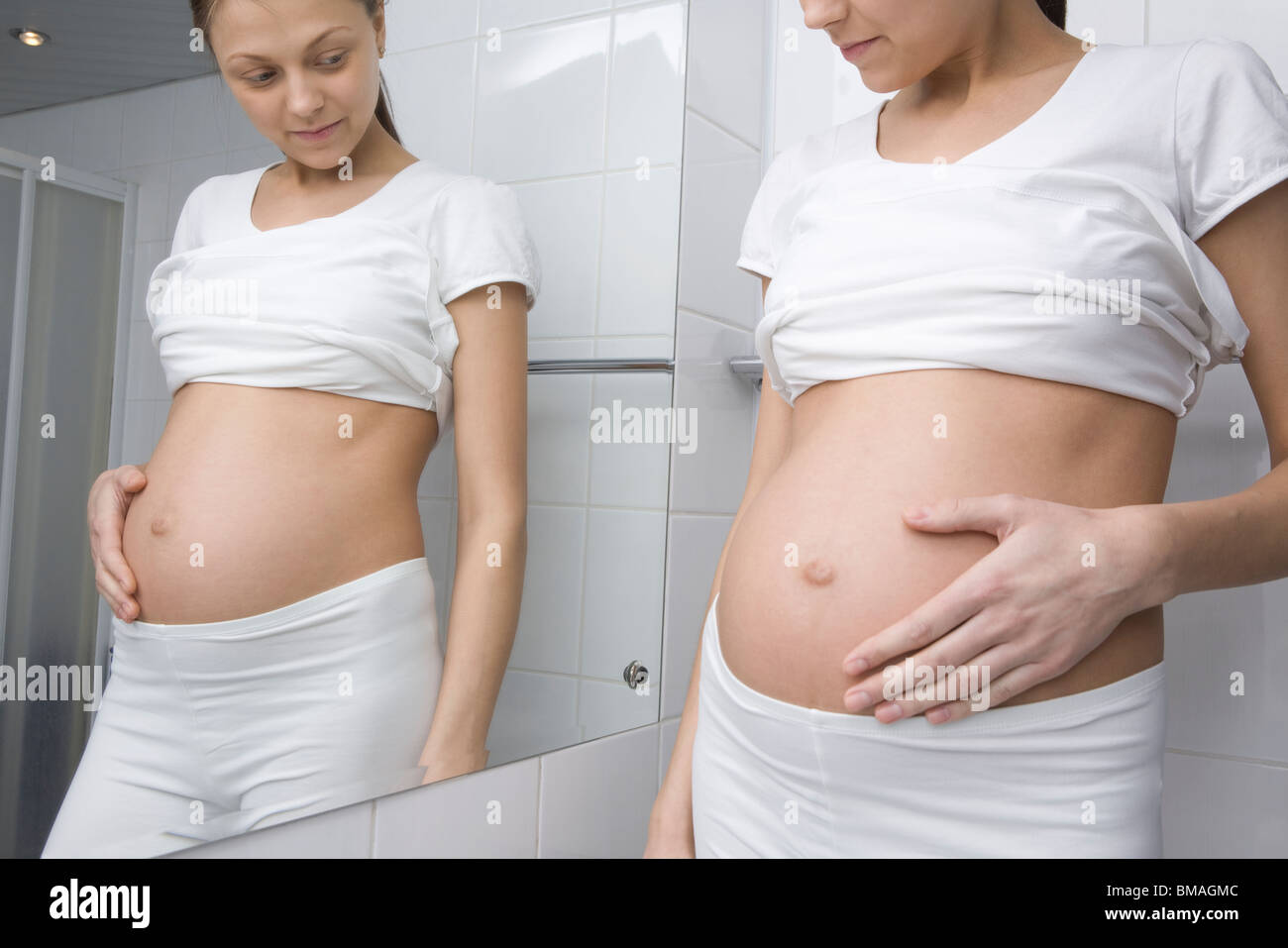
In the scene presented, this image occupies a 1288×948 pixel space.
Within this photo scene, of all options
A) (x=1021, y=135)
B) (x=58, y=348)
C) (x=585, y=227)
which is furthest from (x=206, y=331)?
(x=1021, y=135)

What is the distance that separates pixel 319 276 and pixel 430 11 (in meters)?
0.31

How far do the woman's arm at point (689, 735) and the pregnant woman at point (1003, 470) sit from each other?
0.18 feet

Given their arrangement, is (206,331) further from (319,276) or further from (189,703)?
(189,703)

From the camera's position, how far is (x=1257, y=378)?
746mm

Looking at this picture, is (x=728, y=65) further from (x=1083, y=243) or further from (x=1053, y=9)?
(x=1083, y=243)

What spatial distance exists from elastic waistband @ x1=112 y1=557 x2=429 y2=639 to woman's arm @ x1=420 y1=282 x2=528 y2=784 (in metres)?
0.07

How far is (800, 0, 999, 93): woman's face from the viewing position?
0.78 metres

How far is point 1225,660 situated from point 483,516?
874 millimetres

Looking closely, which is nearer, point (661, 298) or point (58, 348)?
point (58, 348)

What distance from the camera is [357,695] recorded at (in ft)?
2.48

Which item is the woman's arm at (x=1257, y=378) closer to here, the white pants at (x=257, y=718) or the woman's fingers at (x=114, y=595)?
the white pants at (x=257, y=718)

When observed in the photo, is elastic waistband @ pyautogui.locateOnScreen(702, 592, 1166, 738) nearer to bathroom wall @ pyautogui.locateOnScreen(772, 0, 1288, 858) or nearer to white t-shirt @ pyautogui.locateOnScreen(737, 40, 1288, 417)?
white t-shirt @ pyautogui.locateOnScreen(737, 40, 1288, 417)

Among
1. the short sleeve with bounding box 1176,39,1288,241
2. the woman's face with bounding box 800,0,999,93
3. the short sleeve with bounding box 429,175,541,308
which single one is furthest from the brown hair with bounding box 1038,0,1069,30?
the short sleeve with bounding box 429,175,541,308
